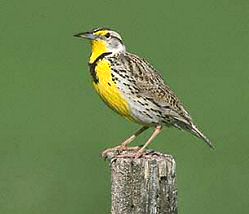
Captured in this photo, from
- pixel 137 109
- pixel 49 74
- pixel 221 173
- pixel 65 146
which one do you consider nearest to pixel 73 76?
pixel 49 74

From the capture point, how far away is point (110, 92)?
5879mm

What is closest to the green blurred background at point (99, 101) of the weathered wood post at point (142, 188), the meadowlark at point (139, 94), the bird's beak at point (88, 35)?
the meadowlark at point (139, 94)

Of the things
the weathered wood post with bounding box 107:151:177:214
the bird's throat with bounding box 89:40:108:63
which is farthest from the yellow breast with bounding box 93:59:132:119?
the weathered wood post with bounding box 107:151:177:214

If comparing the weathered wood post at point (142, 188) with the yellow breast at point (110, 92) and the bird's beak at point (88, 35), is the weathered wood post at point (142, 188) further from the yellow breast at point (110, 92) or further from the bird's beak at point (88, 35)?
the bird's beak at point (88, 35)

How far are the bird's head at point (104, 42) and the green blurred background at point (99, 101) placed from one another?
1083 millimetres

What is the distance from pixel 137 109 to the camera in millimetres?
5887

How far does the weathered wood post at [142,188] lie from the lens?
156 inches

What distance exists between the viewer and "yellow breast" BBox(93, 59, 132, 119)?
5.87m

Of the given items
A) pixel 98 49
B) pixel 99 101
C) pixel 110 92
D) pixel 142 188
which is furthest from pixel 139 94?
pixel 99 101

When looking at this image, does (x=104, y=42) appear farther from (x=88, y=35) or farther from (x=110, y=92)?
(x=110, y=92)

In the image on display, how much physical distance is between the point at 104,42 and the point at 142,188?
85.9 inches

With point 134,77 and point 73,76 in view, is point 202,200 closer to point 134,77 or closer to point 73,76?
point 134,77

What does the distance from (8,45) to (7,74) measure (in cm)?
107

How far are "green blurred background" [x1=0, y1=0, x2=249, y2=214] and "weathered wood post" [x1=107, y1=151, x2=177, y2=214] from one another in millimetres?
2709
